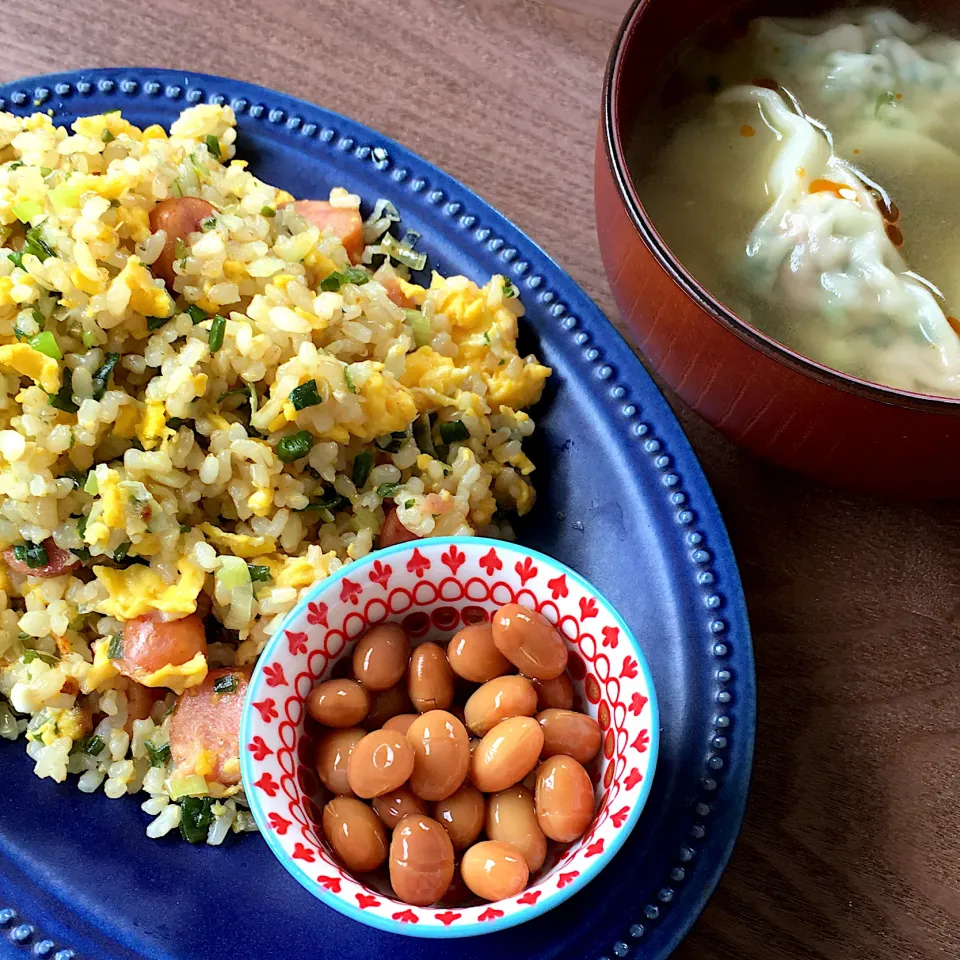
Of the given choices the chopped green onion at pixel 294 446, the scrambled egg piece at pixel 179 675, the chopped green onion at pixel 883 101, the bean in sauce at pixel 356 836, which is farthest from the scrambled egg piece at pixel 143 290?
the chopped green onion at pixel 883 101

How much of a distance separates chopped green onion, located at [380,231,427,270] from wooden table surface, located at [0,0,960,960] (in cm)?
25

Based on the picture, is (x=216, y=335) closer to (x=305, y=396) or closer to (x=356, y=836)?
(x=305, y=396)

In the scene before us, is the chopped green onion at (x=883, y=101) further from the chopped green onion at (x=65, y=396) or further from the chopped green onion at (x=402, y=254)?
the chopped green onion at (x=65, y=396)

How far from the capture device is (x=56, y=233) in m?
1.23

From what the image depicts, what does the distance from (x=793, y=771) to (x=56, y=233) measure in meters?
1.19

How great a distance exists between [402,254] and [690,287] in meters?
0.58

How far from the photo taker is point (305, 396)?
124 cm

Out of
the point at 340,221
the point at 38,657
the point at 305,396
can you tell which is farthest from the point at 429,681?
the point at 340,221

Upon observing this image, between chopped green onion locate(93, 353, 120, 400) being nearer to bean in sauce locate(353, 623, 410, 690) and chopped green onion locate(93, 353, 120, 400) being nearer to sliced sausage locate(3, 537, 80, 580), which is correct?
sliced sausage locate(3, 537, 80, 580)

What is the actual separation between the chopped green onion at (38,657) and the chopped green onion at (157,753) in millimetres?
157

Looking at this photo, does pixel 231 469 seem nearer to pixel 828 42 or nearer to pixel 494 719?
pixel 494 719

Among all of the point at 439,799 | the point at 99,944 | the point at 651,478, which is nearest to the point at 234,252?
the point at 651,478

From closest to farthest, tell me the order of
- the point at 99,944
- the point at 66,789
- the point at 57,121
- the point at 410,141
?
the point at 99,944 → the point at 66,789 → the point at 57,121 → the point at 410,141

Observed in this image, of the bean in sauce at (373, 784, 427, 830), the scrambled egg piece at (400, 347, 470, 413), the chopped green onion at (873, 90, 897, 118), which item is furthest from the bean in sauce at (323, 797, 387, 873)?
the chopped green onion at (873, 90, 897, 118)
